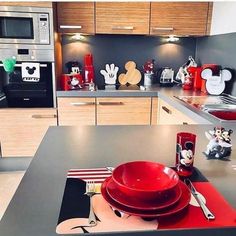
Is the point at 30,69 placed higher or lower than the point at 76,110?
higher

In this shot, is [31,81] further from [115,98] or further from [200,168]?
[200,168]

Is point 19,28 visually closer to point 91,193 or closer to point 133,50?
point 133,50

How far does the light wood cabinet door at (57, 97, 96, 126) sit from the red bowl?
1.92 m

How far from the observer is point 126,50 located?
3156mm

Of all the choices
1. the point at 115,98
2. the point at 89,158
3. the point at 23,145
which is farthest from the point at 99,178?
the point at 23,145

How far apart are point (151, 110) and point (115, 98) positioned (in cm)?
38

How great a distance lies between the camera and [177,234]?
580 mm

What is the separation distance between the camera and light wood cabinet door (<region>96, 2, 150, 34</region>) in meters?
2.68

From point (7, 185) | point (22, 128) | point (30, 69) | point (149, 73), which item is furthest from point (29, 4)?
point (7, 185)

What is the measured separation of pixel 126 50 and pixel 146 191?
271cm

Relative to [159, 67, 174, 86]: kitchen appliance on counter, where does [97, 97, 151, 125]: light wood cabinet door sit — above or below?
below

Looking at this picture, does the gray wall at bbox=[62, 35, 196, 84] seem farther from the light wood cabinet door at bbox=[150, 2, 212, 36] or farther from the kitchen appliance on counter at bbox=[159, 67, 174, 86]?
the light wood cabinet door at bbox=[150, 2, 212, 36]

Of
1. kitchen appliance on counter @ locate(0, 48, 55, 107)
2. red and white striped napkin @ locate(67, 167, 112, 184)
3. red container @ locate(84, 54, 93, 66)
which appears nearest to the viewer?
red and white striped napkin @ locate(67, 167, 112, 184)

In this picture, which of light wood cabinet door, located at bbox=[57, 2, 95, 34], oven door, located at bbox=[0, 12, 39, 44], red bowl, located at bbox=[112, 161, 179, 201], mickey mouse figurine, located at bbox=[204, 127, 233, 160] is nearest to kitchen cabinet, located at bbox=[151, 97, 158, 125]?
light wood cabinet door, located at bbox=[57, 2, 95, 34]
